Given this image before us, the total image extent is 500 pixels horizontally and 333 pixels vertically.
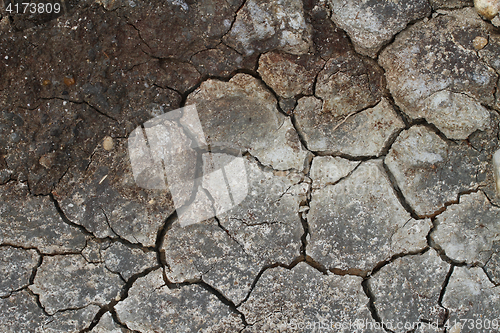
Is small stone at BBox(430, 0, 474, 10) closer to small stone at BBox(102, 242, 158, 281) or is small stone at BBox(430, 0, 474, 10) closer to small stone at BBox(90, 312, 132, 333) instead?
small stone at BBox(102, 242, 158, 281)

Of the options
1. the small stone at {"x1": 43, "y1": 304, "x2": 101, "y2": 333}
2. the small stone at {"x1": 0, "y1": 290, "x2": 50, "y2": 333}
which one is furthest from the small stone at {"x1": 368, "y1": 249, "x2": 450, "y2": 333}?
the small stone at {"x1": 0, "y1": 290, "x2": 50, "y2": 333}

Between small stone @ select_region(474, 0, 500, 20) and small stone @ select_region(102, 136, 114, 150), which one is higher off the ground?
small stone @ select_region(474, 0, 500, 20)

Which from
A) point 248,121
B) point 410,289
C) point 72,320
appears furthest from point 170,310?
point 410,289

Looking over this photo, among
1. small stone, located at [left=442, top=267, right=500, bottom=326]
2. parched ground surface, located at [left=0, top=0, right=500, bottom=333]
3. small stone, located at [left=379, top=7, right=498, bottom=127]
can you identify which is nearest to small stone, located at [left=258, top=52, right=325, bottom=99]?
parched ground surface, located at [left=0, top=0, right=500, bottom=333]

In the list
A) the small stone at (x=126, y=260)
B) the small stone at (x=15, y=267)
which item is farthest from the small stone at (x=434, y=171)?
the small stone at (x=15, y=267)

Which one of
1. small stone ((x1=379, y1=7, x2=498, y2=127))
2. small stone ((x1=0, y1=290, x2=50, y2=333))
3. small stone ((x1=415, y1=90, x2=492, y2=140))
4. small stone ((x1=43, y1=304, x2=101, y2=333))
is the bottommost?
small stone ((x1=43, y1=304, x2=101, y2=333))

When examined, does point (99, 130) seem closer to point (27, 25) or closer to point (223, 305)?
point (27, 25)
